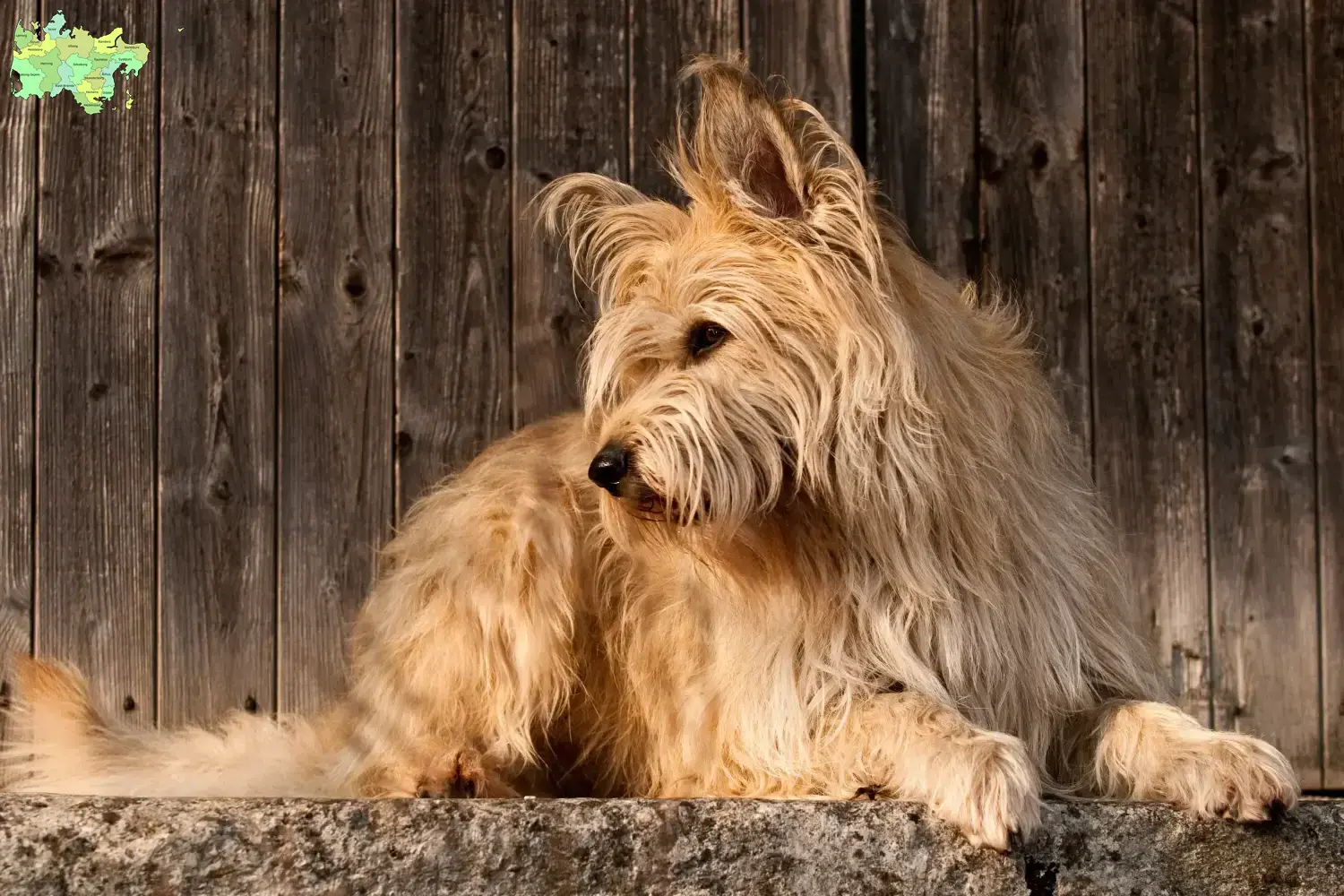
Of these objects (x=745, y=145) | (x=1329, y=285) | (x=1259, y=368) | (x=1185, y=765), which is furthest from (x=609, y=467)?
(x=1329, y=285)

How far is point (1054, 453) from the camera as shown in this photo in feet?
10.0

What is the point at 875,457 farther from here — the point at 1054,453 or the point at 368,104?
the point at 368,104

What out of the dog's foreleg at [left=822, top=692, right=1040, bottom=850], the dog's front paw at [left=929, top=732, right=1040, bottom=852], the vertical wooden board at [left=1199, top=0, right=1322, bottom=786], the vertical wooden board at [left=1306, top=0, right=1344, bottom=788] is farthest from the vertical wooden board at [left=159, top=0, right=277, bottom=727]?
the vertical wooden board at [left=1306, top=0, right=1344, bottom=788]

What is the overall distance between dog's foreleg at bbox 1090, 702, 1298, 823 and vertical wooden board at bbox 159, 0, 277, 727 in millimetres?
2105

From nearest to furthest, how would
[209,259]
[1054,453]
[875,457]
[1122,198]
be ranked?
[875,457] < [1054,453] < [209,259] < [1122,198]

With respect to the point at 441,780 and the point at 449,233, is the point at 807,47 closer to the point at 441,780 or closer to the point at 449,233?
the point at 449,233

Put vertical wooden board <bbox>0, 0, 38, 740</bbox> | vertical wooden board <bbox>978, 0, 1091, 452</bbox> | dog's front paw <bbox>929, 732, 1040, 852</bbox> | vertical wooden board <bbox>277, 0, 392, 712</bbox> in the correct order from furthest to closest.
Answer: vertical wooden board <bbox>978, 0, 1091, 452</bbox>, vertical wooden board <bbox>277, 0, 392, 712</bbox>, vertical wooden board <bbox>0, 0, 38, 740</bbox>, dog's front paw <bbox>929, 732, 1040, 852</bbox>

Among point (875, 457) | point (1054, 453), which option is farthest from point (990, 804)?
point (1054, 453)

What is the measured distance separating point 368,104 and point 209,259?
558 millimetres

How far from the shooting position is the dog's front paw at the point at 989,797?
7.83ft

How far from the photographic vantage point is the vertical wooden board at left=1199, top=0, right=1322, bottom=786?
4.21 metres

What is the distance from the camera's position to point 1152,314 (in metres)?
4.22

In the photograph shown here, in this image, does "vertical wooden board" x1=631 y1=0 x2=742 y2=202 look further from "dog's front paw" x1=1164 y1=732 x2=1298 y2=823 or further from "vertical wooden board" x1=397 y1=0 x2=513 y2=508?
"dog's front paw" x1=1164 y1=732 x2=1298 y2=823

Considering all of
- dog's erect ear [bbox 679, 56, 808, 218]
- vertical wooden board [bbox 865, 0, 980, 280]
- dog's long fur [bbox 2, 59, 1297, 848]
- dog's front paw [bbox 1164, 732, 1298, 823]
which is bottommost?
dog's front paw [bbox 1164, 732, 1298, 823]
